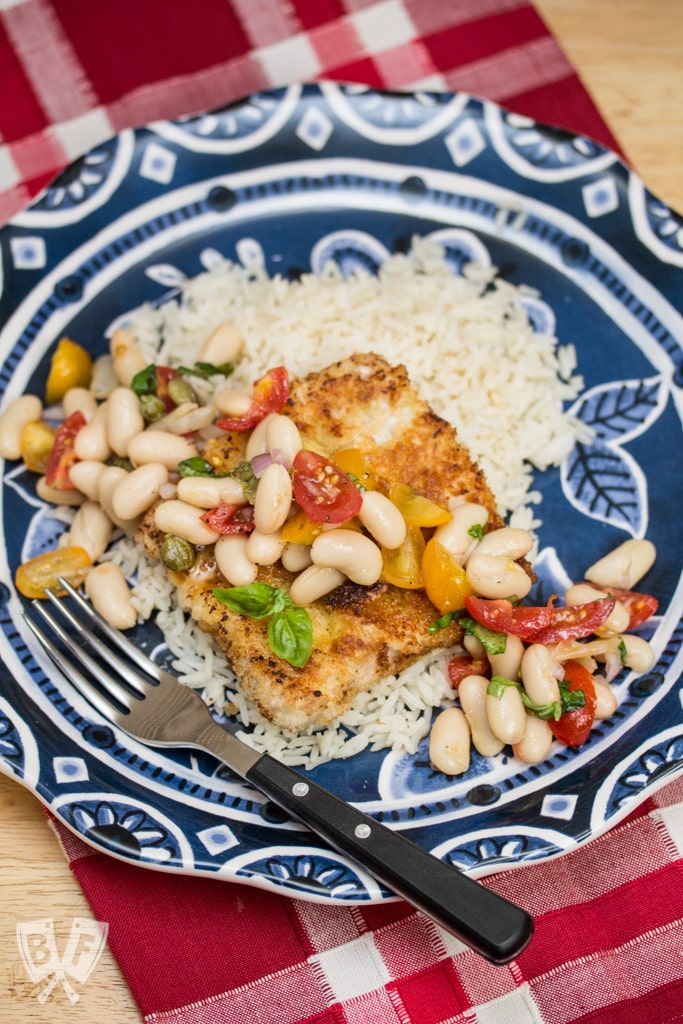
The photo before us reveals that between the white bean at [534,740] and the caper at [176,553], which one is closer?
the white bean at [534,740]

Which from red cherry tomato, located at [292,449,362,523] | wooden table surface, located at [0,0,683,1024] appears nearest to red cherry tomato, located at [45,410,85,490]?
red cherry tomato, located at [292,449,362,523]

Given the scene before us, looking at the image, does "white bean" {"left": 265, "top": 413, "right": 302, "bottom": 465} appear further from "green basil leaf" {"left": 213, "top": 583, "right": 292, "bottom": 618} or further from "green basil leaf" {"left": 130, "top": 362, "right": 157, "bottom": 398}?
"green basil leaf" {"left": 130, "top": 362, "right": 157, "bottom": 398}

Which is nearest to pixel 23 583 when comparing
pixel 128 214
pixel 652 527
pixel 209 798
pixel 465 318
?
pixel 209 798

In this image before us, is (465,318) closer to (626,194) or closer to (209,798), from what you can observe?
(626,194)

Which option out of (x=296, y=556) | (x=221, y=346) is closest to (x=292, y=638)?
(x=296, y=556)

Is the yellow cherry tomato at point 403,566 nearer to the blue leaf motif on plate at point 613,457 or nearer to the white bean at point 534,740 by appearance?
the white bean at point 534,740

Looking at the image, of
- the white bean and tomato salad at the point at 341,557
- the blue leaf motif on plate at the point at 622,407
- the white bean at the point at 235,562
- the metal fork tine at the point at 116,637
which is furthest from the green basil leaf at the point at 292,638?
the blue leaf motif on plate at the point at 622,407
